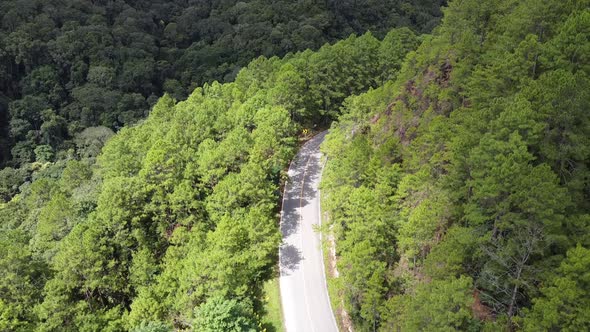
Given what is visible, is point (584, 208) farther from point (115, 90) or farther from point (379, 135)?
point (115, 90)

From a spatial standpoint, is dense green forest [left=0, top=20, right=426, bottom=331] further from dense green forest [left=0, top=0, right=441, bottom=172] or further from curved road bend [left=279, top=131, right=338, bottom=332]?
dense green forest [left=0, top=0, right=441, bottom=172]

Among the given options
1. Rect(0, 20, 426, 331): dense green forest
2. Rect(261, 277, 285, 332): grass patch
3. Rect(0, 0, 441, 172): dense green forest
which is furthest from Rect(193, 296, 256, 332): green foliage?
A: Rect(0, 0, 441, 172): dense green forest

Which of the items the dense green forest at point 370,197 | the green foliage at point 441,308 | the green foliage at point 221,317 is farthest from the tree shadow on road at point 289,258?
the green foliage at point 441,308

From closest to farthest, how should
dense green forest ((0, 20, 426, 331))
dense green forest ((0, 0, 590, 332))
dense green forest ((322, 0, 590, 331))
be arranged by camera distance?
dense green forest ((322, 0, 590, 331)), dense green forest ((0, 0, 590, 332)), dense green forest ((0, 20, 426, 331))

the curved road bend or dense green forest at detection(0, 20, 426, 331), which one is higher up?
dense green forest at detection(0, 20, 426, 331)

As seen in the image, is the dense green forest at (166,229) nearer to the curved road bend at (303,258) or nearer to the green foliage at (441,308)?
the curved road bend at (303,258)
